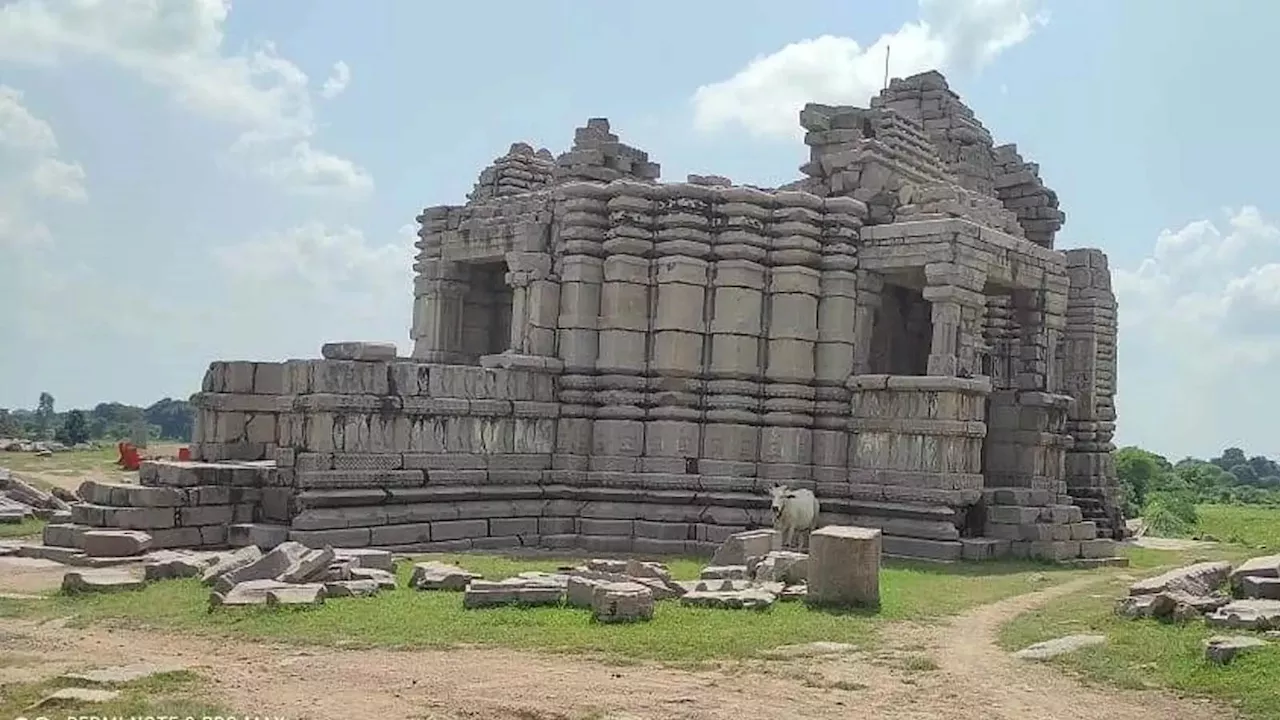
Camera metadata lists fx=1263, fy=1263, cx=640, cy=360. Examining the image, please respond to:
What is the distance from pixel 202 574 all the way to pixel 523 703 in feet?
22.1

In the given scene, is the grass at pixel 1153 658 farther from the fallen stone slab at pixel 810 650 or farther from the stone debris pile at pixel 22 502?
the stone debris pile at pixel 22 502

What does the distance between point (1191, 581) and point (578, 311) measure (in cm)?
1082

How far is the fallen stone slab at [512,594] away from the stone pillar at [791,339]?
9189 mm

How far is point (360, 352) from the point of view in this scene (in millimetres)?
18594

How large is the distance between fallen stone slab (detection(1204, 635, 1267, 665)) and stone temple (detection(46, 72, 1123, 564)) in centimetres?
962

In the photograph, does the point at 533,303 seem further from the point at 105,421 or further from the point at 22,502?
the point at 105,421

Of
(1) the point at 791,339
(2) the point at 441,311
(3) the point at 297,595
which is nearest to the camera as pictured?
(3) the point at 297,595

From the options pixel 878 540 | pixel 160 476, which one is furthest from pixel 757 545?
pixel 160 476

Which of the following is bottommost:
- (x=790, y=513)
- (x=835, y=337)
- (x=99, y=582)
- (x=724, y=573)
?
(x=99, y=582)

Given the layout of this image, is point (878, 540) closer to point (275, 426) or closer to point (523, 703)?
point (523, 703)

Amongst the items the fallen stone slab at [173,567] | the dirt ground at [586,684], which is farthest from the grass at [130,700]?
the fallen stone slab at [173,567]

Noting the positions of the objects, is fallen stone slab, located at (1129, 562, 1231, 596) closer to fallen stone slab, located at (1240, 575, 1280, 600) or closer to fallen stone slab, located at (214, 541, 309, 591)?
fallen stone slab, located at (1240, 575, 1280, 600)

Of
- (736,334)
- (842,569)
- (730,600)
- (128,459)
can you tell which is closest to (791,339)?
(736,334)

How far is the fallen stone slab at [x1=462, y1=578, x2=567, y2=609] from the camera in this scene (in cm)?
1209
